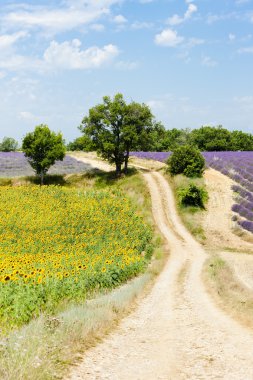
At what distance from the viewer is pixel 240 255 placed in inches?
1289

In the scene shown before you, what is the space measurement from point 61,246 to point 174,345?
15486mm

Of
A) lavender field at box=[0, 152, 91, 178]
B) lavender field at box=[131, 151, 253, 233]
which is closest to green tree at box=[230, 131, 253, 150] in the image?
lavender field at box=[131, 151, 253, 233]

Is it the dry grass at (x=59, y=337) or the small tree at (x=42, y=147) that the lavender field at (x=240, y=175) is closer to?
the small tree at (x=42, y=147)

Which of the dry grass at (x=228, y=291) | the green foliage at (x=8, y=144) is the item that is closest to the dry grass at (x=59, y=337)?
the dry grass at (x=228, y=291)

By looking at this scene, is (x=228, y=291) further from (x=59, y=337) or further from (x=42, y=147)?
(x=42, y=147)

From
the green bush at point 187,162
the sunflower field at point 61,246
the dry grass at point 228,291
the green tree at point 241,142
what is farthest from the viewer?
the green tree at point 241,142

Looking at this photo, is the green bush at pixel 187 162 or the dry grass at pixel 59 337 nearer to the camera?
the dry grass at pixel 59 337

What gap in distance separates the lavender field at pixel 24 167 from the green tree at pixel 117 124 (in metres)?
Result: 8.11

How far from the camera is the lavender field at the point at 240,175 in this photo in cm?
4166

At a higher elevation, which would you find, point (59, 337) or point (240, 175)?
point (240, 175)

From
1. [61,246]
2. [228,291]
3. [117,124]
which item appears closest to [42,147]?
[117,124]

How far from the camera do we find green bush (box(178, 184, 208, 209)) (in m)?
44.7

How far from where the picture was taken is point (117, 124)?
57562 millimetres

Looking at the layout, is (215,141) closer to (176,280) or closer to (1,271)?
(176,280)
